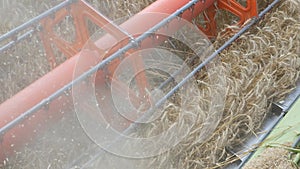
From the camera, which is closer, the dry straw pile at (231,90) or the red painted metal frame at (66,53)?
the red painted metal frame at (66,53)

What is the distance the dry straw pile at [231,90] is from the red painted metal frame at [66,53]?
0.65 ft

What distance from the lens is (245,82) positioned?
2.91 metres

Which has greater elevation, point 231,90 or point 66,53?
point 231,90

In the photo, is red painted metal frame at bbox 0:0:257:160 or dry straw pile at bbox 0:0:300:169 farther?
dry straw pile at bbox 0:0:300:169

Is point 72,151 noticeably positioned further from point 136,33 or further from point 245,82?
point 245,82

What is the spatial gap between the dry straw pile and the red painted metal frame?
199 millimetres

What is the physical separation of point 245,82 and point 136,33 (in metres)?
0.60

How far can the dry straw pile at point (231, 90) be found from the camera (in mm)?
2644

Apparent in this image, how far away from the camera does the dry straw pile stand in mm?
2644

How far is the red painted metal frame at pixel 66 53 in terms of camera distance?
2.48 m

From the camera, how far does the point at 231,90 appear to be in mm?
2850

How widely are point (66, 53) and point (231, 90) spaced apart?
0.85 metres

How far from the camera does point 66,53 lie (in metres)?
2.94

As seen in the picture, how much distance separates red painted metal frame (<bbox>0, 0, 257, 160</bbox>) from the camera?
248 cm
